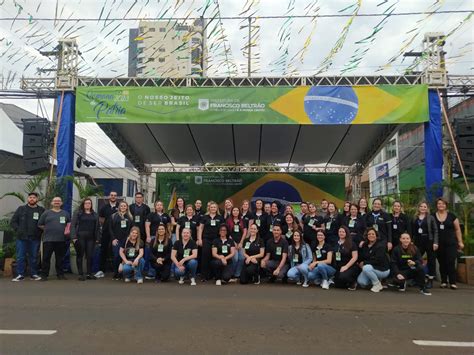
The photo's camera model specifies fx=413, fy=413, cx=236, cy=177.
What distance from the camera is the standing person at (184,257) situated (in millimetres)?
7836

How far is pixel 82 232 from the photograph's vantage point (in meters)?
8.33

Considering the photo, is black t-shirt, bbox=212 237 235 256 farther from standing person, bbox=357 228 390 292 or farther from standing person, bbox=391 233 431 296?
standing person, bbox=391 233 431 296

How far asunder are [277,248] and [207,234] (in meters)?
Result: 1.51

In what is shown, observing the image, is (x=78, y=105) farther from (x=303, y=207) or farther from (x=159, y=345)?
(x=159, y=345)

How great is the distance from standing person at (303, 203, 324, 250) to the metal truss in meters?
7.57

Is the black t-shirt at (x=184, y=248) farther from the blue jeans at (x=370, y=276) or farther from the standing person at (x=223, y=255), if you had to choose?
the blue jeans at (x=370, y=276)

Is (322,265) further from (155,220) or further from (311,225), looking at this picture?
(155,220)

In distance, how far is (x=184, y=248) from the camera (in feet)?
26.3

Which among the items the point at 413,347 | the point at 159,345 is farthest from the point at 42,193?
the point at 413,347

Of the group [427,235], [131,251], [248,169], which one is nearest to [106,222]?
[131,251]

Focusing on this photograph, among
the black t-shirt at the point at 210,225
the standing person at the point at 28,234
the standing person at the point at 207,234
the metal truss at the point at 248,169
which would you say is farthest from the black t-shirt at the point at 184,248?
the metal truss at the point at 248,169

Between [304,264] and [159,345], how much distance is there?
13.6ft

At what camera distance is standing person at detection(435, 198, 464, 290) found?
25.1 feet

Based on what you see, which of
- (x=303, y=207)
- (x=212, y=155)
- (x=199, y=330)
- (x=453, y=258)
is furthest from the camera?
(x=212, y=155)
